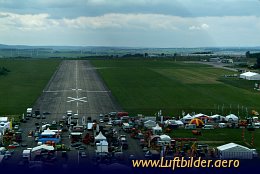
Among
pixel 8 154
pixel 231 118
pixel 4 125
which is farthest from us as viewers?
pixel 231 118

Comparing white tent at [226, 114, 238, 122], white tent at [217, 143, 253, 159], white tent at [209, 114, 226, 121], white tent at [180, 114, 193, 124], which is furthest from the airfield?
white tent at [217, 143, 253, 159]

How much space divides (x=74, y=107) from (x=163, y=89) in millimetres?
13667

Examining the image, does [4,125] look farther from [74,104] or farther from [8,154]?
[74,104]

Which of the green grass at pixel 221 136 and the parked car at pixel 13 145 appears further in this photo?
the green grass at pixel 221 136

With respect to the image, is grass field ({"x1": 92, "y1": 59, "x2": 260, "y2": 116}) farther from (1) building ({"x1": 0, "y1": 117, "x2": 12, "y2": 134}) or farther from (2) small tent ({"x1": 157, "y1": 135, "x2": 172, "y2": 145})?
(1) building ({"x1": 0, "y1": 117, "x2": 12, "y2": 134})

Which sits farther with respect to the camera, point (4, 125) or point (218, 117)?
point (218, 117)

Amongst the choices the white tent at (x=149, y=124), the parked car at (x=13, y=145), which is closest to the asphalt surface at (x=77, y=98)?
the white tent at (x=149, y=124)

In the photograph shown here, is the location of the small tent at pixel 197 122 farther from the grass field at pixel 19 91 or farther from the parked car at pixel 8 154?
the grass field at pixel 19 91

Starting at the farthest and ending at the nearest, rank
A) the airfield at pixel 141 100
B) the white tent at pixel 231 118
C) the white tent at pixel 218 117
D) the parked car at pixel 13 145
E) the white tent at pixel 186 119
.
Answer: the white tent at pixel 218 117, the white tent at pixel 231 118, the white tent at pixel 186 119, the airfield at pixel 141 100, the parked car at pixel 13 145

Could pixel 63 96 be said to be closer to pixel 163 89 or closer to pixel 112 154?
pixel 163 89

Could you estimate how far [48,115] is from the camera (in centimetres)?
3284

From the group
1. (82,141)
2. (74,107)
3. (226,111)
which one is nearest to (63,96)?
(74,107)

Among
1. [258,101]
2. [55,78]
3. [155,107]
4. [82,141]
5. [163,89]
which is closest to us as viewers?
[82,141]

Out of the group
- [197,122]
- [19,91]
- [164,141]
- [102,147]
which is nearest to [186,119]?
[197,122]
